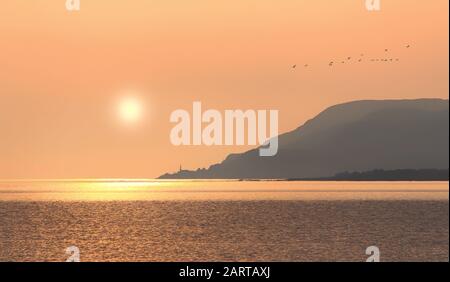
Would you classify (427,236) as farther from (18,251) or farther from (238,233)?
(18,251)

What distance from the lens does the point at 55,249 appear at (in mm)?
101562

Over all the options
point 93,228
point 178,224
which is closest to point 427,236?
point 178,224

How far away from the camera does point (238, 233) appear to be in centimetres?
12188

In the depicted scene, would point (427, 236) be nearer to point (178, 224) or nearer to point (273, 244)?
point (273, 244)
